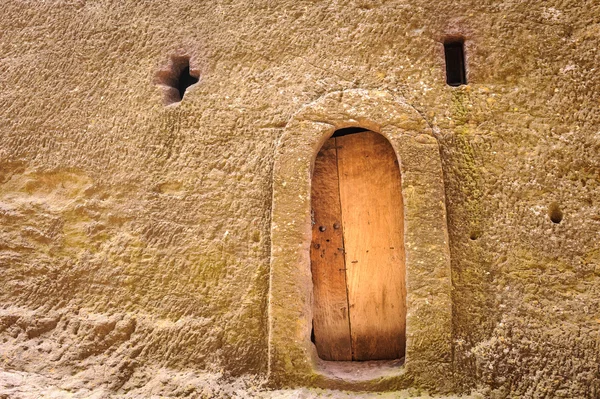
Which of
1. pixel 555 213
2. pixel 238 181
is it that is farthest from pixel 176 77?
pixel 555 213

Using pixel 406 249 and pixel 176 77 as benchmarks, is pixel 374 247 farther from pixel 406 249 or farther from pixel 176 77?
pixel 176 77

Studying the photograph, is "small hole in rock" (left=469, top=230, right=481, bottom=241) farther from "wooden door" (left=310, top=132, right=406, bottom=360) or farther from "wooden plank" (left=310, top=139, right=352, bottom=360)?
"wooden plank" (left=310, top=139, right=352, bottom=360)

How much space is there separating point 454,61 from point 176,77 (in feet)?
5.68

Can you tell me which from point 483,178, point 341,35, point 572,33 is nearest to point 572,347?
point 483,178

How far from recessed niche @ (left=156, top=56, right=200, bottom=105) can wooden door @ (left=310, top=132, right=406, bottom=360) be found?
1007 mm

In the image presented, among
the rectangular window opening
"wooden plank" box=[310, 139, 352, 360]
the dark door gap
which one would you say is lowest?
"wooden plank" box=[310, 139, 352, 360]

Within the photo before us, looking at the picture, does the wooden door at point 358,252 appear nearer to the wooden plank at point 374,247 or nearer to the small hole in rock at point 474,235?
the wooden plank at point 374,247

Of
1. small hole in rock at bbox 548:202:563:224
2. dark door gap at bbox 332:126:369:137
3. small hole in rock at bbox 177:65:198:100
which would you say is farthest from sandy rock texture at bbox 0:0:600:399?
dark door gap at bbox 332:126:369:137

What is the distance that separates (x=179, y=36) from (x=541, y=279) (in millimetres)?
2532

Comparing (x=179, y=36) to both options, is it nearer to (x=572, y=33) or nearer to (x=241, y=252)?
(x=241, y=252)

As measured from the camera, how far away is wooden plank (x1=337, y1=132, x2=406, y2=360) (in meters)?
2.87

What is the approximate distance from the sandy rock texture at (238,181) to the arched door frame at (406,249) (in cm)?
9

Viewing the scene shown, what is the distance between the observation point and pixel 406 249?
2.56 meters

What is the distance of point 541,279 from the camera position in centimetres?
244
